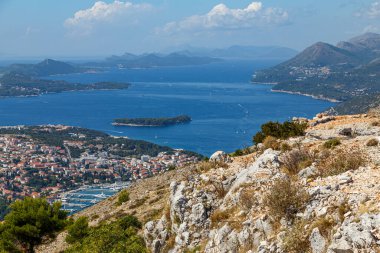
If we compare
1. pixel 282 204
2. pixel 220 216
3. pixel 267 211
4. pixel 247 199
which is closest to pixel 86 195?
pixel 220 216

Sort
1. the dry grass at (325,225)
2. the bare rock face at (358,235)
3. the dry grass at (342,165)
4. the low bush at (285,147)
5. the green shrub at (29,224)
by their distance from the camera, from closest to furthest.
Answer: the bare rock face at (358,235)
the dry grass at (325,225)
the dry grass at (342,165)
the low bush at (285,147)
the green shrub at (29,224)

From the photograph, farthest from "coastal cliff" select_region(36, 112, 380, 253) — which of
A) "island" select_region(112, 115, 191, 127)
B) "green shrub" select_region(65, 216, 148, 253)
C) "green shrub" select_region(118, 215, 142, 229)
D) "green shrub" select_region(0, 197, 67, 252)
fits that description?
"island" select_region(112, 115, 191, 127)

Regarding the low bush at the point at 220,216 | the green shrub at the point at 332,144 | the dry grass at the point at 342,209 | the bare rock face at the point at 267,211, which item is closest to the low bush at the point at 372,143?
the bare rock face at the point at 267,211

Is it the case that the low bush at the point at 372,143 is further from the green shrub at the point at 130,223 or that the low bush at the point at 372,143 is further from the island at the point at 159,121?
the island at the point at 159,121

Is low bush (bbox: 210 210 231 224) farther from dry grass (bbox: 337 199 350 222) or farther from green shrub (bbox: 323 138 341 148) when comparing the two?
green shrub (bbox: 323 138 341 148)

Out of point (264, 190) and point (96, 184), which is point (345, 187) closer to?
point (264, 190)

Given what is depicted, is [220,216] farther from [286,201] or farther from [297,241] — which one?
[297,241]
